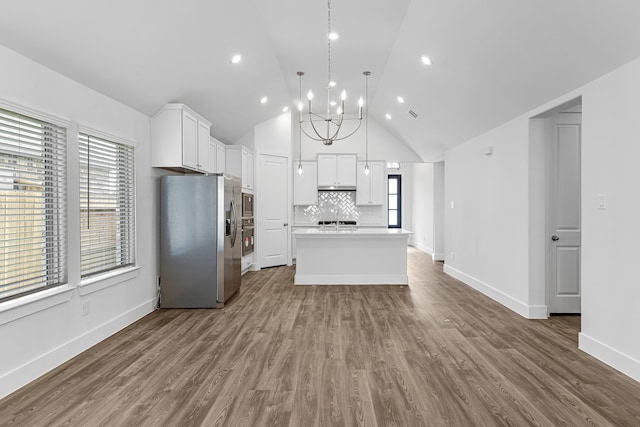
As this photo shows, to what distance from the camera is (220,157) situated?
20.5ft

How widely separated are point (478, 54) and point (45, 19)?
361cm

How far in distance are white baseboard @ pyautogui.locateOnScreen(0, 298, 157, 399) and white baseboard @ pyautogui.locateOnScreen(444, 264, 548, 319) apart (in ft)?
14.0

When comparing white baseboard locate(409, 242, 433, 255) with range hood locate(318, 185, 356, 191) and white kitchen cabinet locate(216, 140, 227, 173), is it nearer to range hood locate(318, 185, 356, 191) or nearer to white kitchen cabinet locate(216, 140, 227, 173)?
range hood locate(318, 185, 356, 191)

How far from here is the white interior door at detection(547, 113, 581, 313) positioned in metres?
4.03

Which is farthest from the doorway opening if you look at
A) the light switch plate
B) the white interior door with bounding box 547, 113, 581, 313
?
the light switch plate

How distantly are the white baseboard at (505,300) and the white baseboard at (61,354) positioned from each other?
14.0 feet

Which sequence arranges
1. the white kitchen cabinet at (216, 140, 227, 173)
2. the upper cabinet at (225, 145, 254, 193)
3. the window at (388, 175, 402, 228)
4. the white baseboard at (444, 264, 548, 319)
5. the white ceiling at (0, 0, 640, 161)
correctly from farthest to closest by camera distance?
the window at (388, 175, 402, 228), the upper cabinet at (225, 145, 254, 193), the white kitchen cabinet at (216, 140, 227, 173), the white baseboard at (444, 264, 548, 319), the white ceiling at (0, 0, 640, 161)

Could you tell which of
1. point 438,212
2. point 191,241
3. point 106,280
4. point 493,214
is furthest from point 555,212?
point 106,280

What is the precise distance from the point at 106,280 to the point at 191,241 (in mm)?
1073

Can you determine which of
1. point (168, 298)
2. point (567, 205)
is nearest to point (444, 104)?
point (567, 205)

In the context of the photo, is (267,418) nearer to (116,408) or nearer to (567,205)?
(116,408)

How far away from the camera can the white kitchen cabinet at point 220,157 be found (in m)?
6.09

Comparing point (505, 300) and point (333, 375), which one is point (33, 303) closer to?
point (333, 375)

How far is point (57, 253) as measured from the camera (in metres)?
2.86
